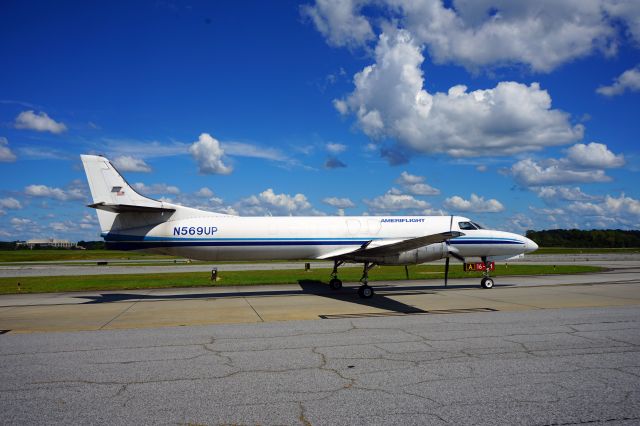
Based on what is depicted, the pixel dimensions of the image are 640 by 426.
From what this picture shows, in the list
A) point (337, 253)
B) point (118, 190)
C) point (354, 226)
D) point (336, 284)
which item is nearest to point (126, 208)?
point (118, 190)

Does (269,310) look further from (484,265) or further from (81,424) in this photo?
(484,265)

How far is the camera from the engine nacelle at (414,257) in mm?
22500

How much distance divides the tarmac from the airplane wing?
3058 mm

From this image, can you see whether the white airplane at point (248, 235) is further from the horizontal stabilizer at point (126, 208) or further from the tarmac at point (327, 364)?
the tarmac at point (327, 364)

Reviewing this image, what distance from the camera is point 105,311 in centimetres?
1853

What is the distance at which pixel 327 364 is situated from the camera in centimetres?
941

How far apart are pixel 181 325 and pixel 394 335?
697 centimetres

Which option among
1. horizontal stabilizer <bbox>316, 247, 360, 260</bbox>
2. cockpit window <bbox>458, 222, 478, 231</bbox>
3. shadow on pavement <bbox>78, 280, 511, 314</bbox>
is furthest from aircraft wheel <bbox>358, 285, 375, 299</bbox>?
cockpit window <bbox>458, 222, 478, 231</bbox>

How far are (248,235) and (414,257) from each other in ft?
28.1

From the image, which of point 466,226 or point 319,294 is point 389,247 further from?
point 466,226

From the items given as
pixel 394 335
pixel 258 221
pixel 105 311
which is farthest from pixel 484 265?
pixel 105 311

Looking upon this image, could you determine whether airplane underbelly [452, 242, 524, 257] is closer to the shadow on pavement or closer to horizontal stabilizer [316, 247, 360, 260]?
the shadow on pavement

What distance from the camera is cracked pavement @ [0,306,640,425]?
6621mm

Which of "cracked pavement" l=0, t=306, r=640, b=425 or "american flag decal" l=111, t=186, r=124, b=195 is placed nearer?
"cracked pavement" l=0, t=306, r=640, b=425
